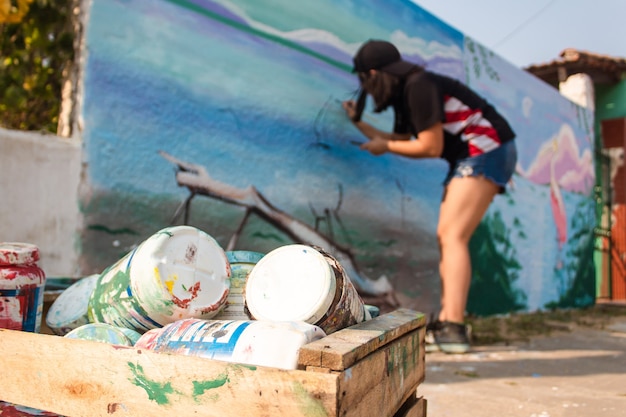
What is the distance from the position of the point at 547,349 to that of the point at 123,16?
3.19m

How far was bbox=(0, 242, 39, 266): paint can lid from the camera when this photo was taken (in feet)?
4.53

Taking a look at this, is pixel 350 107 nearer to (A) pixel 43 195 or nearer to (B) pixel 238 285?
(A) pixel 43 195

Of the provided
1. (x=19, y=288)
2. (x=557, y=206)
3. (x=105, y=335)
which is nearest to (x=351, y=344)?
(x=105, y=335)

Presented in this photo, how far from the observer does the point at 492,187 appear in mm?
3391

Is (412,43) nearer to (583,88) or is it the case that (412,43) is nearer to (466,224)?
(466,224)

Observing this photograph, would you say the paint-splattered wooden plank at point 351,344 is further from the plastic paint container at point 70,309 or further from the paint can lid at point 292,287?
the plastic paint container at point 70,309

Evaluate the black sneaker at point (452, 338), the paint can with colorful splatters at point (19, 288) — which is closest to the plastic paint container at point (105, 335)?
the paint can with colorful splatters at point (19, 288)

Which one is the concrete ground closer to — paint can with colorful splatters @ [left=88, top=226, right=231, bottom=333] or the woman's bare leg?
the woman's bare leg

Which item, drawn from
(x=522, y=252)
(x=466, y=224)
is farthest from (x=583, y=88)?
(x=466, y=224)

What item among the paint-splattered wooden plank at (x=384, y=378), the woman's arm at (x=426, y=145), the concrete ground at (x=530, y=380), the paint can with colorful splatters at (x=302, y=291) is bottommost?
the concrete ground at (x=530, y=380)

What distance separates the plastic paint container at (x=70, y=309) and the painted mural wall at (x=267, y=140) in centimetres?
85

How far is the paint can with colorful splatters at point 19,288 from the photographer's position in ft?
4.52

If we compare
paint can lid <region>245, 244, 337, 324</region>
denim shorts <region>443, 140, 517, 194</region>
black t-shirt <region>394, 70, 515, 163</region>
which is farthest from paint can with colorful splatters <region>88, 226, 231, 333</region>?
denim shorts <region>443, 140, 517, 194</region>

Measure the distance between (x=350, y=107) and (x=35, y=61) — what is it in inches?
76.3
